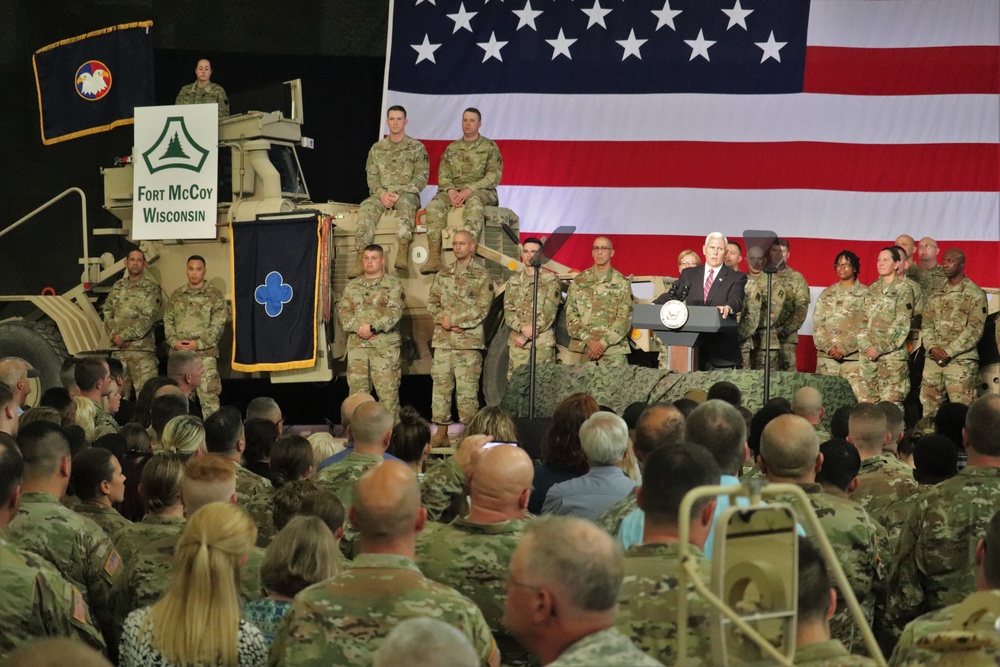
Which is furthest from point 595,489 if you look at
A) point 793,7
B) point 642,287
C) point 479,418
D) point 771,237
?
point 793,7

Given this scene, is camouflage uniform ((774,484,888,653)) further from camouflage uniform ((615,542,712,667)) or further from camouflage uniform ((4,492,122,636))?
camouflage uniform ((4,492,122,636))

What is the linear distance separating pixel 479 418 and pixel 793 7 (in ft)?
30.2

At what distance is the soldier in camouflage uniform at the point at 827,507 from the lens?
4.11 metres

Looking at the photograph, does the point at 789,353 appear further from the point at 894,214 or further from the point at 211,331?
the point at 211,331

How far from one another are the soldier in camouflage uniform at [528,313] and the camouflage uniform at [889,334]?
8.23ft

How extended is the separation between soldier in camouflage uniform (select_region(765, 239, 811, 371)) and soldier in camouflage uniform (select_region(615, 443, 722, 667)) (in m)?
8.84

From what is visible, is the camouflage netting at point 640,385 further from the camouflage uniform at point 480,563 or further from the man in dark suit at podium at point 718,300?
the camouflage uniform at point 480,563

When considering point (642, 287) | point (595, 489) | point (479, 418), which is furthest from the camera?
point (642, 287)

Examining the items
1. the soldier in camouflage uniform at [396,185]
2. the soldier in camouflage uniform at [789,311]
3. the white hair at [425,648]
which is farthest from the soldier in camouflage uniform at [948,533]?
the soldier in camouflage uniform at [396,185]

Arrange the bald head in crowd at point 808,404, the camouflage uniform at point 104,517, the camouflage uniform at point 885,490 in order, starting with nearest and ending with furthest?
the camouflage uniform at point 104,517 → the camouflage uniform at point 885,490 → the bald head in crowd at point 808,404

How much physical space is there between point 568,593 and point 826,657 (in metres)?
0.60

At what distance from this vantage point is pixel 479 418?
19.2ft

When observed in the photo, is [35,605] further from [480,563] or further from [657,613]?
[657,613]

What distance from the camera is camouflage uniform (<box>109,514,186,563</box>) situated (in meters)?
4.26
